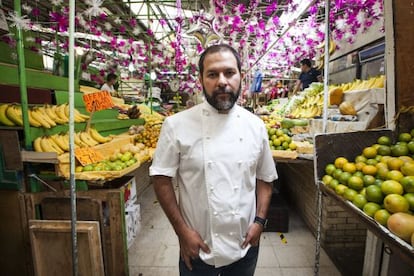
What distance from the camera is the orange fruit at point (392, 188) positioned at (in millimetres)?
1163

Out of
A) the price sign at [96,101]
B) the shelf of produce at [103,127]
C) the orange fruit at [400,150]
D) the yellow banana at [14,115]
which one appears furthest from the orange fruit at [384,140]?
the yellow banana at [14,115]

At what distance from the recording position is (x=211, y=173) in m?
1.41

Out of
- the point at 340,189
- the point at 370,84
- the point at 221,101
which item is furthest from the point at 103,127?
the point at 370,84

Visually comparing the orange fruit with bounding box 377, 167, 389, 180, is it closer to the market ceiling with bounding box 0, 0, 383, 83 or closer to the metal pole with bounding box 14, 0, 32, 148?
the market ceiling with bounding box 0, 0, 383, 83

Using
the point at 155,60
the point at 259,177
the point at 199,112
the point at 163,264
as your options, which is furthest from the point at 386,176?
the point at 155,60

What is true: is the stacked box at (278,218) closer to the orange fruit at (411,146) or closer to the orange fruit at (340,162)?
the orange fruit at (340,162)

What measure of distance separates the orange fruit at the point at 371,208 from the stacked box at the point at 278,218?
98.0 inches

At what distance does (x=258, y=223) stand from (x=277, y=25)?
5.24 meters

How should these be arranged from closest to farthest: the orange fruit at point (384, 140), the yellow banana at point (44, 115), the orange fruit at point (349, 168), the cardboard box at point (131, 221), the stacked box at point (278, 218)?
the orange fruit at point (349, 168) → the orange fruit at point (384, 140) → the yellow banana at point (44, 115) → the cardboard box at point (131, 221) → the stacked box at point (278, 218)

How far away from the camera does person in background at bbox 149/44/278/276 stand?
1.42m

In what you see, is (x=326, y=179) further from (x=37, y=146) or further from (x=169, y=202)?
(x=37, y=146)

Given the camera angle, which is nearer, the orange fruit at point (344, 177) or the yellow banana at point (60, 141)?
the orange fruit at point (344, 177)

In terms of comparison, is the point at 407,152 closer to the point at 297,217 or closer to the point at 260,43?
the point at 297,217

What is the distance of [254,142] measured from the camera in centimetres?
156
